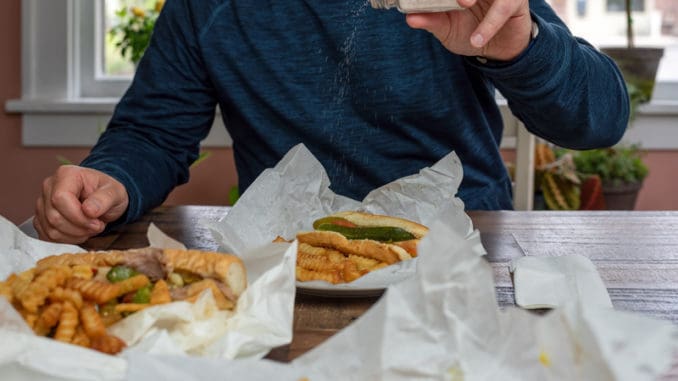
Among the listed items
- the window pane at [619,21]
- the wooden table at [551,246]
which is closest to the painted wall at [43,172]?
the window pane at [619,21]

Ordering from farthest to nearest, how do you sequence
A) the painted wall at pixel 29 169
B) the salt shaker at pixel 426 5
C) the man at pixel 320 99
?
the painted wall at pixel 29 169 → the man at pixel 320 99 → the salt shaker at pixel 426 5

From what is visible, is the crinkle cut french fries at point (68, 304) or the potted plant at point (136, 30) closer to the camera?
the crinkle cut french fries at point (68, 304)

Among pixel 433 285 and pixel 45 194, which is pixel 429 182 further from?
pixel 433 285

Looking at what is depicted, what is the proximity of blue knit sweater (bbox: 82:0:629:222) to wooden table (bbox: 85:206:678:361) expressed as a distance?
13 centimetres

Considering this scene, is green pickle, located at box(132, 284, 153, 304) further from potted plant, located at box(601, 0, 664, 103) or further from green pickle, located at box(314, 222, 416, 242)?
potted plant, located at box(601, 0, 664, 103)

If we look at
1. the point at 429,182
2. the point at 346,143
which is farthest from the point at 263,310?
the point at 346,143

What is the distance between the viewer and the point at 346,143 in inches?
Result: 65.2

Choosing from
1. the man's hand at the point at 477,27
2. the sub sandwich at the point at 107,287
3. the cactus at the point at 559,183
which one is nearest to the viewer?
the sub sandwich at the point at 107,287

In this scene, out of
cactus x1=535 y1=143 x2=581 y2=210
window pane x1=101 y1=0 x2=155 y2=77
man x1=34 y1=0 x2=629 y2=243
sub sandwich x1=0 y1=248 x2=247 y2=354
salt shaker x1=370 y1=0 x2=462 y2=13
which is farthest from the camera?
window pane x1=101 y1=0 x2=155 y2=77

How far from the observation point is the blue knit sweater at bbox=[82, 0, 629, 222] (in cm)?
163

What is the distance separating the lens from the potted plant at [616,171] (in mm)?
2889

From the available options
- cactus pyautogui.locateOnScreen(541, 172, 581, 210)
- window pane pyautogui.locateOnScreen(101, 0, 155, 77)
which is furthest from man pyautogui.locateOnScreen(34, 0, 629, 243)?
window pane pyautogui.locateOnScreen(101, 0, 155, 77)

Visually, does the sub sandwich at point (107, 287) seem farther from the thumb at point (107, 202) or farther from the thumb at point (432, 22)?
the thumb at point (432, 22)

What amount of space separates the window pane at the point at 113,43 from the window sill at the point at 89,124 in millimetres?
172
